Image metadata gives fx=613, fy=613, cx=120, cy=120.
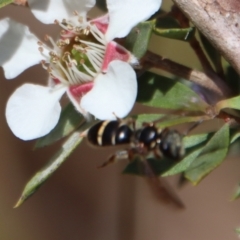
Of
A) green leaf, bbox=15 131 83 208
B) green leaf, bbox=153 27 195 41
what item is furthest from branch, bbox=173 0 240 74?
green leaf, bbox=15 131 83 208

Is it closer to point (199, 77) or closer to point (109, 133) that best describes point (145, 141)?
point (109, 133)

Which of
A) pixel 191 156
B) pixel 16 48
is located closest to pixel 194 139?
pixel 191 156

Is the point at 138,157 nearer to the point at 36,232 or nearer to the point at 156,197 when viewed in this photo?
the point at 156,197

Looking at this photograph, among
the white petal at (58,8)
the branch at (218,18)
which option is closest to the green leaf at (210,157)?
the branch at (218,18)

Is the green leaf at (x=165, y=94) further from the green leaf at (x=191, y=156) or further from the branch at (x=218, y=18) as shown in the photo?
the branch at (x=218, y=18)

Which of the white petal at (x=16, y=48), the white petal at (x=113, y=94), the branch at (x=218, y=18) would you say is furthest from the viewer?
the white petal at (x=16, y=48)

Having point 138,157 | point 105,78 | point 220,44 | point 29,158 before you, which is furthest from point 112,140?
point 29,158
